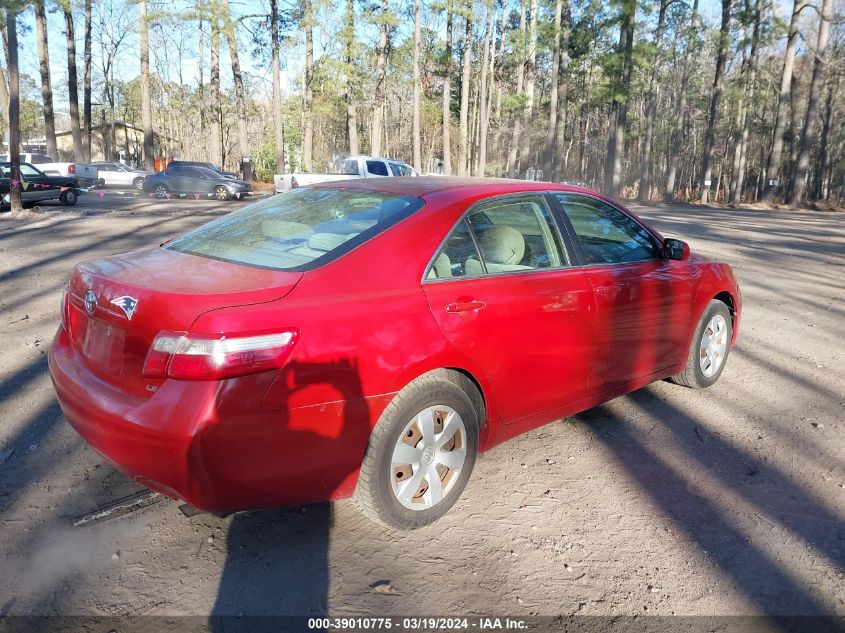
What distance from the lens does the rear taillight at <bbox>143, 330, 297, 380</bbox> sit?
2.32 m

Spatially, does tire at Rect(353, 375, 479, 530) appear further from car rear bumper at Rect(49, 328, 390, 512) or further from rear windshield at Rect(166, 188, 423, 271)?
rear windshield at Rect(166, 188, 423, 271)

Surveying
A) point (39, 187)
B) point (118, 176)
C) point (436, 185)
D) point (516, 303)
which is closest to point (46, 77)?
point (118, 176)

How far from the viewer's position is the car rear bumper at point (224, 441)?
7.62 feet

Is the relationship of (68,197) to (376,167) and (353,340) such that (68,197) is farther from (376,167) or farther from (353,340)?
(353,340)

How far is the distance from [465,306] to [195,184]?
84.0 ft

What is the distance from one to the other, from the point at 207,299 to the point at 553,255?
194 centimetres

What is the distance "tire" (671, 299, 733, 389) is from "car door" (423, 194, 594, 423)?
141 centimetres

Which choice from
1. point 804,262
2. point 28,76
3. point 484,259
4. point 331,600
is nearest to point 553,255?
point 484,259

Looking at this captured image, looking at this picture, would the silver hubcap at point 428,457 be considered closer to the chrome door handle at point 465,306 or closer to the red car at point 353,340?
the red car at point 353,340

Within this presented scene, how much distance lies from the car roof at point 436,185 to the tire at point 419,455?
42.9 inches

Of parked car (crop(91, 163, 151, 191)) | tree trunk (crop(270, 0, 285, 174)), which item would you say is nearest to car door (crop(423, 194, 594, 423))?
tree trunk (crop(270, 0, 285, 174))

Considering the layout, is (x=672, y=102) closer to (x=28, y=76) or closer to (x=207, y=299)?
(x=28, y=76)

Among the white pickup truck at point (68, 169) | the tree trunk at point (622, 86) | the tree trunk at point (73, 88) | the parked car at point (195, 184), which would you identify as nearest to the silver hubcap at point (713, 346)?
the parked car at point (195, 184)

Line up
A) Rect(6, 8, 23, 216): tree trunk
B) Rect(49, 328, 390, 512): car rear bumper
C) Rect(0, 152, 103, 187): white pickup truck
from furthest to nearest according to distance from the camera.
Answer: Rect(0, 152, 103, 187): white pickup truck, Rect(6, 8, 23, 216): tree trunk, Rect(49, 328, 390, 512): car rear bumper
